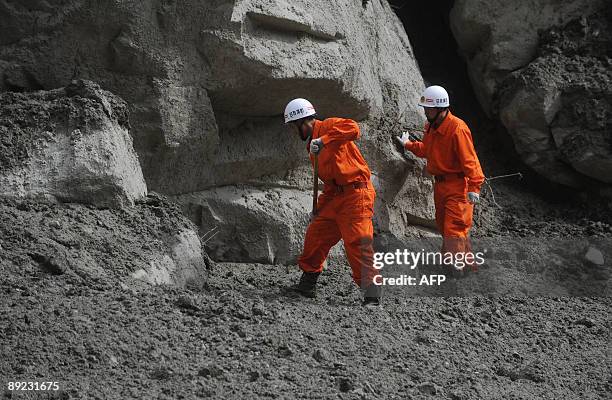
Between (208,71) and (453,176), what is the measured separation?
2257 mm

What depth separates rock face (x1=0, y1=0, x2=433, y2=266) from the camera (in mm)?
7898

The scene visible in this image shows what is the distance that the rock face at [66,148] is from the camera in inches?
272

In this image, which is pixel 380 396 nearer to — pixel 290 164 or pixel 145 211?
pixel 145 211

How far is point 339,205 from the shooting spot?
7.35 meters

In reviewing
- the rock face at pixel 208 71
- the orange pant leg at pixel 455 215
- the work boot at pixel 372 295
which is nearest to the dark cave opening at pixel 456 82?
the rock face at pixel 208 71

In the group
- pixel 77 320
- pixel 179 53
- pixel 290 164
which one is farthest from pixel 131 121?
pixel 77 320

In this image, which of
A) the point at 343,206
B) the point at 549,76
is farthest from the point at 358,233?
the point at 549,76

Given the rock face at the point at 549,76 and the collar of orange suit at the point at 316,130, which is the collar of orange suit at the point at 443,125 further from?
the rock face at the point at 549,76

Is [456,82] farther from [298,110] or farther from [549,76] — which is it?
[298,110]

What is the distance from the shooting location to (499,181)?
10.8 m

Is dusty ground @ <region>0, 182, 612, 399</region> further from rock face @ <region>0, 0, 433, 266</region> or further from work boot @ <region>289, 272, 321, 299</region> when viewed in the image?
rock face @ <region>0, 0, 433, 266</region>

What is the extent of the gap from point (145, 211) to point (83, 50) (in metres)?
1.57

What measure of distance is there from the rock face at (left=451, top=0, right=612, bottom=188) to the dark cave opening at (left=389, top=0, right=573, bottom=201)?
31cm

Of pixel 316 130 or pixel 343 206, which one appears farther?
pixel 316 130
